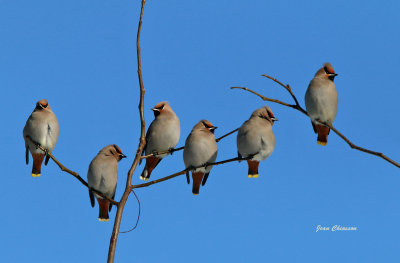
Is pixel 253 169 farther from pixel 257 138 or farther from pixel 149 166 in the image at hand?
pixel 149 166

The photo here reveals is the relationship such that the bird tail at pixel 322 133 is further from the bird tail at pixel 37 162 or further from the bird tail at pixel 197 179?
the bird tail at pixel 37 162

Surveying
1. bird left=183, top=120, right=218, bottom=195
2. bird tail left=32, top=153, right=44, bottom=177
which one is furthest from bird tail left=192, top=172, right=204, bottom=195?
bird tail left=32, top=153, right=44, bottom=177

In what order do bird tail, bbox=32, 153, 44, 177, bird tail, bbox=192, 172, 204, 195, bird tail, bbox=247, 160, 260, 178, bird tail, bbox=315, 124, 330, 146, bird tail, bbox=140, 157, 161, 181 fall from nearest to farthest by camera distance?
bird tail, bbox=247, 160, 260, 178 < bird tail, bbox=192, 172, 204, 195 < bird tail, bbox=315, 124, 330, 146 < bird tail, bbox=140, 157, 161, 181 < bird tail, bbox=32, 153, 44, 177

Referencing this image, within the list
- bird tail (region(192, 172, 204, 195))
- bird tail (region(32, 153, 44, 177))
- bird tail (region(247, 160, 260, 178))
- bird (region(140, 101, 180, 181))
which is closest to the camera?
bird tail (region(247, 160, 260, 178))

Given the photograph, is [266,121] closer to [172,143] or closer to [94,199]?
[172,143]

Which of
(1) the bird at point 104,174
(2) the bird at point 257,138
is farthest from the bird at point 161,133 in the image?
(2) the bird at point 257,138

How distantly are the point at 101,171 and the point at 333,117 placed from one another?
2673mm

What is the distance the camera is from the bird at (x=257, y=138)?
546cm

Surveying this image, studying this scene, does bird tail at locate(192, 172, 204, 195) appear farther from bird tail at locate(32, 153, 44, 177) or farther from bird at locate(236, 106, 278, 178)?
bird tail at locate(32, 153, 44, 177)

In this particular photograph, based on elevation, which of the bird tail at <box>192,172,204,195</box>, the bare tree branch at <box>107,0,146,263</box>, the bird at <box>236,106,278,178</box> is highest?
the bird at <box>236,106,278,178</box>

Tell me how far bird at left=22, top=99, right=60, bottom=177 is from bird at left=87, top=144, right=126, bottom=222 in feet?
3.60

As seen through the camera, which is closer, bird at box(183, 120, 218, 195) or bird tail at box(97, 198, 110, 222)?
bird at box(183, 120, 218, 195)

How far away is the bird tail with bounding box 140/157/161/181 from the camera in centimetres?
687

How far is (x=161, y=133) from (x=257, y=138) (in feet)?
5.25
